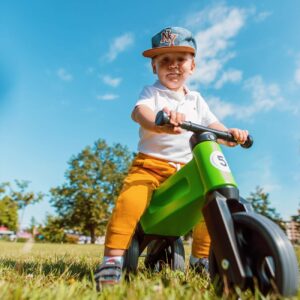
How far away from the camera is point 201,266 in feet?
10.3

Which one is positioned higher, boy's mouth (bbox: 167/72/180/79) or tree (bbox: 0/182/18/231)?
tree (bbox: 0/182/18/231)

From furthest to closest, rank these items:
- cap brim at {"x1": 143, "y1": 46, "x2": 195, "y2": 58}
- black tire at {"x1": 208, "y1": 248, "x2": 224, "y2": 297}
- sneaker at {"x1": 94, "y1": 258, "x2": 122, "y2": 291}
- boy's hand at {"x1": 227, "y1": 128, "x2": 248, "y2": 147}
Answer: cap brim at {"x1": 143, "y1": 46, "x2": 195, "y2": 58} < boy's hand at {"x1": 227, "y1": 128, "x2": 248, "y2": 147} < sneaker at {"x1": 94, "y1": 258, "x2": 122, "y2": 291} < black tire at {"x1": 208, "y1": 248, "x2": 224, "y2": 297}

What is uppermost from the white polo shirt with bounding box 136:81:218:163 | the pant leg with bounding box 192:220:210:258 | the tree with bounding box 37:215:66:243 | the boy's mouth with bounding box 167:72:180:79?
the tree with bounding box 37:215:66:243

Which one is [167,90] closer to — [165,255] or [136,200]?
[136,200]

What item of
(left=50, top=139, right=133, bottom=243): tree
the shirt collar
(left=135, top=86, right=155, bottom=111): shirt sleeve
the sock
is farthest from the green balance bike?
(left=50, top=139, right=133, bottom=243): tree

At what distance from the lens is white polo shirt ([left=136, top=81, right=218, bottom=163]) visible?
124 inches

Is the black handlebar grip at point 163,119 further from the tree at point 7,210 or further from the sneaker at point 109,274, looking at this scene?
the tree at point 7,210

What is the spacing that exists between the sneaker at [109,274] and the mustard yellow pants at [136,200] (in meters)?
0.12

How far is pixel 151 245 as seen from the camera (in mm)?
3355

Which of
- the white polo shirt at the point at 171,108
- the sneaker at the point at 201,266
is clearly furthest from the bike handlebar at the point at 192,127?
the sneaker at the point at 201,266

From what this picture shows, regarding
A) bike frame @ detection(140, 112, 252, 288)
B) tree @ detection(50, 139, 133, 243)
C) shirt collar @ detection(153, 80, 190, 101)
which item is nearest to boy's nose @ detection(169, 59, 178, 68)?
shirt collar @ detection(153, 80, 190, 101)

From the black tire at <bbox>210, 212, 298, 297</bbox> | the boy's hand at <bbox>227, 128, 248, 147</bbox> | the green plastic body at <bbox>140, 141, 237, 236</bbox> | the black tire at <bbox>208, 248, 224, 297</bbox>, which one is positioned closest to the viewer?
the black tire at <bbox>210, 212, 298, 297</bbox>

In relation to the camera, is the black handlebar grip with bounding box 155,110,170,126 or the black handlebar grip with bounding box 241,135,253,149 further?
the black handlebar grip with bounding box 241,135,253,149

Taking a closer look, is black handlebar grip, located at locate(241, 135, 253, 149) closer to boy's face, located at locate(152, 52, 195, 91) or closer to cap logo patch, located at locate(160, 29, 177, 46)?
boy's face, located at locate(152, 52, 195, 91)
